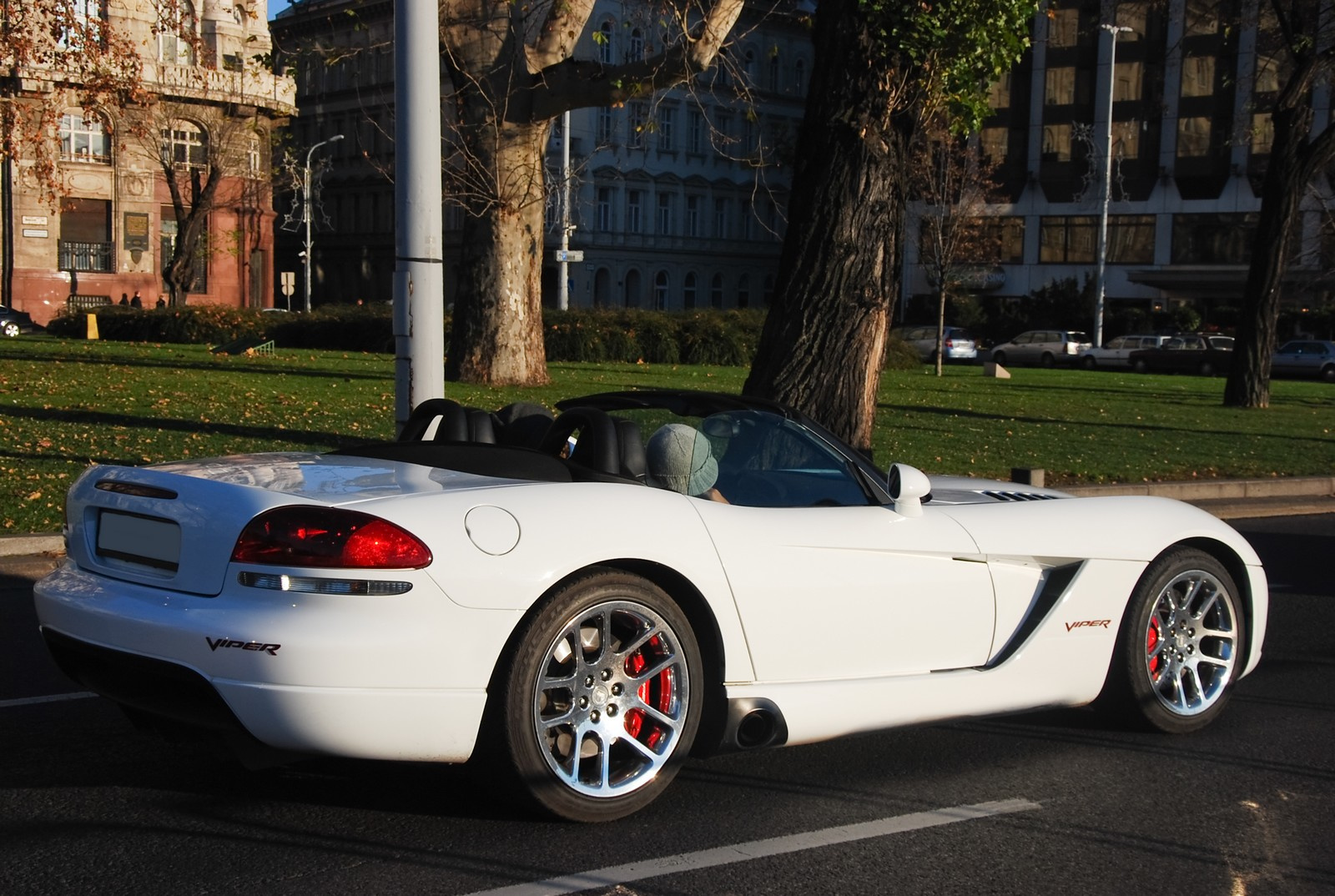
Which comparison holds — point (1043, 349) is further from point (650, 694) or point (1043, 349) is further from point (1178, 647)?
point (650, 694)

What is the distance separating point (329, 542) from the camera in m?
4.14

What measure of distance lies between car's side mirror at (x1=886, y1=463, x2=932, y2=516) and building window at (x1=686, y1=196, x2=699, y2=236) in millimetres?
74519

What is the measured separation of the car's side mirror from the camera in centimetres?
514

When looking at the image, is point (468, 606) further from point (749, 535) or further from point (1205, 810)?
point (1205, 810)

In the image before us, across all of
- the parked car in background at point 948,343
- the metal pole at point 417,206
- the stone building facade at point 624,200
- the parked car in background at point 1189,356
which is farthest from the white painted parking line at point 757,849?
the stone building facade at point 624,200

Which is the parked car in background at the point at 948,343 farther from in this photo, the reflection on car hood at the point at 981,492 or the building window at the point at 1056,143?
the reflection on car hood at the point at 981,492

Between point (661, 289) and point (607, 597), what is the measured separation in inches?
2971

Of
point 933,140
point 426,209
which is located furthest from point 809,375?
point 933,140

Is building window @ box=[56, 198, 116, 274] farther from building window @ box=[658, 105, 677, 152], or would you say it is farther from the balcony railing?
building window @ box=[658, 105, 677, 152]

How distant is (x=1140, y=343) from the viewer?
5484cm

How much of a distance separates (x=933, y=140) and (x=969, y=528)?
118 feet

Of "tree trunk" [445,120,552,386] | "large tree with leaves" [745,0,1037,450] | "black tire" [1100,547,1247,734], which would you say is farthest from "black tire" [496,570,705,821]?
"tree trunk" [445,120,552,386]

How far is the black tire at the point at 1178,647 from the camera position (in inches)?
224

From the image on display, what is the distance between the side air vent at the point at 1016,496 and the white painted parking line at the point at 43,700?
357 cm
